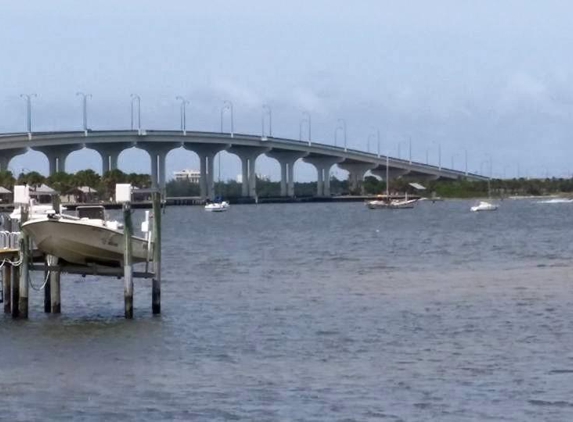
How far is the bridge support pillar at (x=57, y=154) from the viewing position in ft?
472

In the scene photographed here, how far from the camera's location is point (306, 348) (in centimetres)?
2544

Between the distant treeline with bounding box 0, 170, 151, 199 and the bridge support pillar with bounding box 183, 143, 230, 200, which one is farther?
the bridge support pillar with bounding box 183, 143, 230, 200

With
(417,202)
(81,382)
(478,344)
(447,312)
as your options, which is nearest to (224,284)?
(447,312)

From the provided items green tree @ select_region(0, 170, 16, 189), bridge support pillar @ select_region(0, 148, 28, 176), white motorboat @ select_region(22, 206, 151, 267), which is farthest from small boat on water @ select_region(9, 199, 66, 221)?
green tree @ select_region(0, 170, 16, 189)

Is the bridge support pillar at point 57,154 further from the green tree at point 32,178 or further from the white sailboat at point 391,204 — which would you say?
the white sailboat at point 391,204

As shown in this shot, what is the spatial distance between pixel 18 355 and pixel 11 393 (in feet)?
13.2

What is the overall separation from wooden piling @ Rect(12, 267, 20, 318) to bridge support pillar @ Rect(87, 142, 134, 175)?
118804 millimetres

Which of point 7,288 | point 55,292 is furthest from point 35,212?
point 55,292

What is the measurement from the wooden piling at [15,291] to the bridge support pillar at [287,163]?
442 ft

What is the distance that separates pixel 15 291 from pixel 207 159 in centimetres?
13004

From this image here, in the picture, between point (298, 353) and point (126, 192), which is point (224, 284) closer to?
point (126, 192)

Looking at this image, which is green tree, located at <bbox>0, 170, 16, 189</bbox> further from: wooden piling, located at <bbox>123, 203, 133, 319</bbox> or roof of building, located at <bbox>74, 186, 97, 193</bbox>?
wooden piling, located at <bbox>123, 203, 133, 319</bbox>

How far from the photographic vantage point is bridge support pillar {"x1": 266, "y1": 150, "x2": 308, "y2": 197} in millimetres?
165375

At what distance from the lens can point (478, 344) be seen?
25.7 metres
